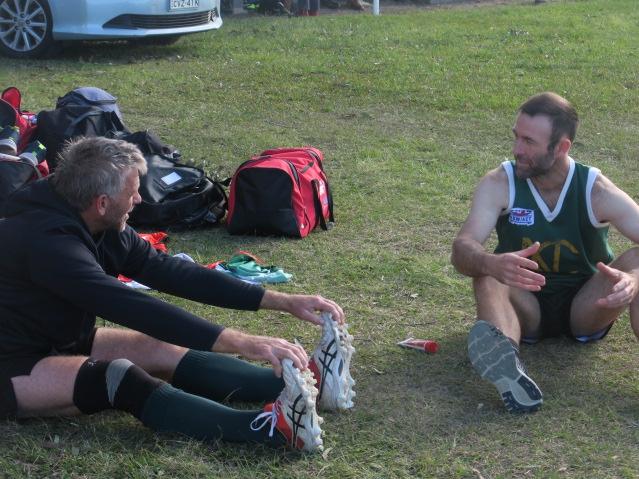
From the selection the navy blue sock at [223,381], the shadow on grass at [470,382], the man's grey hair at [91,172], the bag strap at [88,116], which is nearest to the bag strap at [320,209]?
the bag strap at [88,116]

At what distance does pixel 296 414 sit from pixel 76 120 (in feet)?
Answer: 12.4

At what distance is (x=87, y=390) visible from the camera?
3.73 meters

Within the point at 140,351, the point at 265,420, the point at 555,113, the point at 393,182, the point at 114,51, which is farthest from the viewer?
the point at 114,51

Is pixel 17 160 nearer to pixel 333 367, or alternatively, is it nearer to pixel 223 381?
pixel 223 381

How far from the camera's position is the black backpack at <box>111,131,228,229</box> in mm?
6449

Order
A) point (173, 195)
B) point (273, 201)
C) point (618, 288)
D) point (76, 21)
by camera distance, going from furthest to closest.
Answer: point (76, 21) < point (173, 195) < point (273, 201) < point (618, 288)

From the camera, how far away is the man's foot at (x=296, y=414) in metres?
3.55

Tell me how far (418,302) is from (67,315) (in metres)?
2.15

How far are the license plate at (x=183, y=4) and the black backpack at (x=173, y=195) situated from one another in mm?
4768

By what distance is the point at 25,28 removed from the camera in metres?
11.0

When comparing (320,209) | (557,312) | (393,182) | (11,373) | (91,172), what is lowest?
(393,182)

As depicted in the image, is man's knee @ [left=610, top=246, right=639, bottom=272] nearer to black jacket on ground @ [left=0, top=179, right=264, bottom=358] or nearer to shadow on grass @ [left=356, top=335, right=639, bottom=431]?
shadow on grass @ [left=356, top=335, right=639, bottom=431]

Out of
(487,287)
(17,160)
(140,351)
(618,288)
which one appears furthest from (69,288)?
(17,160)

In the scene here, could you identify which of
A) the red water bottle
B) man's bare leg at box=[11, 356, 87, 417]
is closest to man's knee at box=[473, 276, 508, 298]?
the red water bottle
